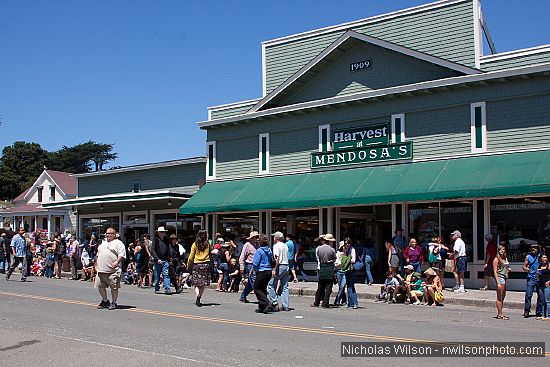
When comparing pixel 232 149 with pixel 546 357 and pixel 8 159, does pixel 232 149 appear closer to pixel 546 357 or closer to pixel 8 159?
pixel 546 357

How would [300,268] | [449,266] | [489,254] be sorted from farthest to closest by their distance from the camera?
[300,268]
[449,266]
[489,254]

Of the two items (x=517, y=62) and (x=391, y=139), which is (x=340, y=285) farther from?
(x=517, y=62)

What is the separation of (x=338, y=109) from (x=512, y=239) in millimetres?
7804

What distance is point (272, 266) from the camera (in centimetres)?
1497

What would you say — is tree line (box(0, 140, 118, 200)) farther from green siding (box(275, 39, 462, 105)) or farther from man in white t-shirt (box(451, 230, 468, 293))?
man in white t-shirt (box(451, 230, 468, 293))

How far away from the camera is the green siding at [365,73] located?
2270cm

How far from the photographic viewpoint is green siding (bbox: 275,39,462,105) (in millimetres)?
22703

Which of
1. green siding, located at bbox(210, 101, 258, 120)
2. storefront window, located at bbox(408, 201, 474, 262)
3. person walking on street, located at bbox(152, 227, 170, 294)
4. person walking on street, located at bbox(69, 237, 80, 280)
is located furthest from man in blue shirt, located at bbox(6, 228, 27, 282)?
storefront window, located at bbox(408, 201, 474, 262)

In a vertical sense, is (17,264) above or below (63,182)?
below

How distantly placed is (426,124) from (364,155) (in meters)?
2.46

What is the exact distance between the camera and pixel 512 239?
64.5 feet

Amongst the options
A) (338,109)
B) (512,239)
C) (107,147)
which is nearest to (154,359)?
(512,239)

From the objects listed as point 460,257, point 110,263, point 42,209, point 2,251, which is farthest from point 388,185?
point 42,209

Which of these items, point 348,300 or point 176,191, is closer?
point 348,300
